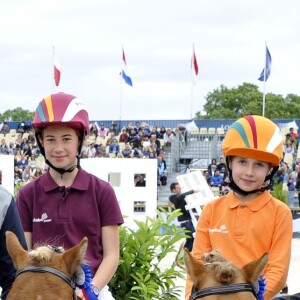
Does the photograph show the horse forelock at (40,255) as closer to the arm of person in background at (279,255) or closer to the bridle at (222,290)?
the bridle at (222,290)

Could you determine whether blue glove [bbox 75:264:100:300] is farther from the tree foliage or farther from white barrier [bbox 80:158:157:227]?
the tree foliage

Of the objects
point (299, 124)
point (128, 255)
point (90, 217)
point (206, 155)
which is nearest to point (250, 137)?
point (90, 217)

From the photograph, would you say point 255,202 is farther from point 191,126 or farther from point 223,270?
point 191,126

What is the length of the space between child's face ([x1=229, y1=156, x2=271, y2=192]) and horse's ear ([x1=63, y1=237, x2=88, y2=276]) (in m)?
1.18

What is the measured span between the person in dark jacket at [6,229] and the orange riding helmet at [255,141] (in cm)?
103

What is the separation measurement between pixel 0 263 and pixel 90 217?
0.64 m

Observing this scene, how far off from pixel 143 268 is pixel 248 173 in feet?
6.23

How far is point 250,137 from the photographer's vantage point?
336cm

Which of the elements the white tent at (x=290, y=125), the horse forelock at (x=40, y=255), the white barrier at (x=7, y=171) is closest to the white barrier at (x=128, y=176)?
the white barrier at (x=7, y=171)

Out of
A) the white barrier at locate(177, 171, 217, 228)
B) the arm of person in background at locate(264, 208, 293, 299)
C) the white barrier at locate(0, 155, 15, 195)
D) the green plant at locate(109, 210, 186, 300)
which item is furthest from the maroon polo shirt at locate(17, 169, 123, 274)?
the white barrier at locate(177, 171, 217, 228)

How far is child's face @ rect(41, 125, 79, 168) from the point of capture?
3.46 m

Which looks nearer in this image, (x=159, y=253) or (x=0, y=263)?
(x=0, y=263)

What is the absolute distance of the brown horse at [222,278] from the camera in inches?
92.2

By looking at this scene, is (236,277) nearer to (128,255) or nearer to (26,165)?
(128,255)
